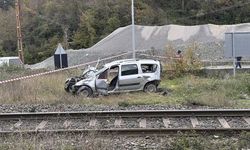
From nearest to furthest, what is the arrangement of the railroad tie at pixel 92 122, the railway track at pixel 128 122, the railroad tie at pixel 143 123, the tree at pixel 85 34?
the railway track at pixel 128 122 < the railroad tie at pixel 143 123 < the railroad tie at pixel 92 122 < the tree at pixel 85 34

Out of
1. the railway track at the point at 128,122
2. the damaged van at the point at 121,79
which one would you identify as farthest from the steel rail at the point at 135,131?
the damaged van at the point at 121,79

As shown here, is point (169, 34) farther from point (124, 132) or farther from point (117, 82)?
point (124, 132)

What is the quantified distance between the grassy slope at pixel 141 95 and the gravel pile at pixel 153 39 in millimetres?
23129

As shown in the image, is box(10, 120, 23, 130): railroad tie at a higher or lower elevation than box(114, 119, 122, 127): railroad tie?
lower

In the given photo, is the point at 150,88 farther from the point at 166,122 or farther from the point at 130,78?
the point at 166,122

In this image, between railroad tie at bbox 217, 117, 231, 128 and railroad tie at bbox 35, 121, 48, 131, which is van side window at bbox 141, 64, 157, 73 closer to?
railroad tie at bbox 217, 117, 231, 128

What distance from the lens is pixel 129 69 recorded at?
20594 mm

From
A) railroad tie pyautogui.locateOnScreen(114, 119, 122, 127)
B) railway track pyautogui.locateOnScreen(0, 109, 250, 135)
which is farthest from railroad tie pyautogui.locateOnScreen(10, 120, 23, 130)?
railroad tie pyautogui.locateOnScreen(114, 119, 122, 127)

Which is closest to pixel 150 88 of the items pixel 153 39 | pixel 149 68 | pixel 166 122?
pixel 149 68

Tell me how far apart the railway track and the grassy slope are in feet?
8.20

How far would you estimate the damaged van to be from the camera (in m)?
19.5

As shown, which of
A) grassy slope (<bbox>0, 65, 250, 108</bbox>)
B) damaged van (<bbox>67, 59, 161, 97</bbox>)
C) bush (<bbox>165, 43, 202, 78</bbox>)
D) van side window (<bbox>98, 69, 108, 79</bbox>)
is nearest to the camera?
grassy slope (<bbox>0, 65, 250, 108</bbox>)

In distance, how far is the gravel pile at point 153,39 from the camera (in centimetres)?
4700

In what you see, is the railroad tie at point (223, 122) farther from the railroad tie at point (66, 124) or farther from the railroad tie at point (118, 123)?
the railroad tie at point (66, 124)
